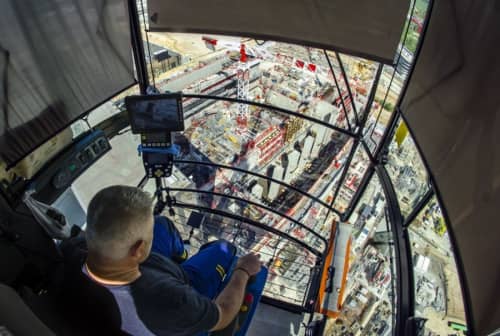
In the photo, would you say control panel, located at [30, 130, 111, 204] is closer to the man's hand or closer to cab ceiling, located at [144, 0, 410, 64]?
cab ceiling, located at [144, 0, 410, 64]

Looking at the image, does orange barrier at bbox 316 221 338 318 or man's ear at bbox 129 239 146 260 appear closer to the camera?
man's ear at bbox 129 239 146 260

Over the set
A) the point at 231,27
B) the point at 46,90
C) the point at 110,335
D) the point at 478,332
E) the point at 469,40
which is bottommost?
the point at 478,332

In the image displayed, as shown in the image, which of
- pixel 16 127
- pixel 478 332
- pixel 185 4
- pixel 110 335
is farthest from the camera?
pixel 185 4

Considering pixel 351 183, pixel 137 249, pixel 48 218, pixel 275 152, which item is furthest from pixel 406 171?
pixel 275 152

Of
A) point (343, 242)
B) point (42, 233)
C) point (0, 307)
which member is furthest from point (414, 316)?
point (42, 233)

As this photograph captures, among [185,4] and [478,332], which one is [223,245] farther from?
[185,4]

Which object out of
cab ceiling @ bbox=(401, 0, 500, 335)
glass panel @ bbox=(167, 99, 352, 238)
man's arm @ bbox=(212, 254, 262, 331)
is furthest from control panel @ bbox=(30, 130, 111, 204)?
glass panel @ bbox=(167, 99, 352, 238)

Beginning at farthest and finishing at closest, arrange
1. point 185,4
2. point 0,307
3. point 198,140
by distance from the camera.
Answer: point 198,140 → point 185,4 → point 0,307
